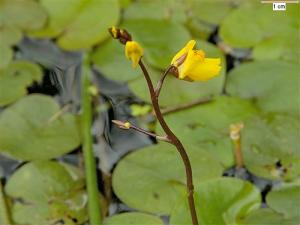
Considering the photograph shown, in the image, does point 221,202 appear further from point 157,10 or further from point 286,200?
point 157,10

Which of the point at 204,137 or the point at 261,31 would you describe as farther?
the point at 261,31

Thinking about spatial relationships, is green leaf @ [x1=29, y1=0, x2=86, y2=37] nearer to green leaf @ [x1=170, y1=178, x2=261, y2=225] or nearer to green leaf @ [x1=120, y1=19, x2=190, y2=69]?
green leaf @ [x1=120, y1=19, x2=190, y2=69]

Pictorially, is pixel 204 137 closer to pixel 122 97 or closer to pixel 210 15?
pixel 122 97

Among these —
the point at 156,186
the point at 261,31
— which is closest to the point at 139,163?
the point at 156,186

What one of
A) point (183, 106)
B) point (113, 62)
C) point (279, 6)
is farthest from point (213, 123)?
point (279, 6)

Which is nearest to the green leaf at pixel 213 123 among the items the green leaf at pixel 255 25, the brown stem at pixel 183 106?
the brown stem at pixel 183 106

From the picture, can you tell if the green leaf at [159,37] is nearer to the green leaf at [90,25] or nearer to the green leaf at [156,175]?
the green leaf at [90,25]
